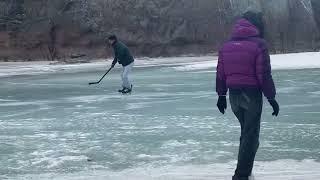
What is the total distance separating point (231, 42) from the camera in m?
6.94

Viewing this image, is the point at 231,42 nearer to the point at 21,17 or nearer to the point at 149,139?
the point at 149,139

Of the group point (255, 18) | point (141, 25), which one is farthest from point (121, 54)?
point (141, 25)

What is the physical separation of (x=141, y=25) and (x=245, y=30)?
3798 cm

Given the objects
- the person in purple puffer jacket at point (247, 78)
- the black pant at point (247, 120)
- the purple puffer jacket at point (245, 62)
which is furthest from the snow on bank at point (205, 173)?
the purple puffer jacket at point (245, 62)

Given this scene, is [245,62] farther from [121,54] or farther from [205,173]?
[121,54]

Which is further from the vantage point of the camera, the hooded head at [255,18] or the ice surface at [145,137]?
the ice surface at [145,137]

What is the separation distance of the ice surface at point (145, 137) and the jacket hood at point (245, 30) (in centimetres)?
156

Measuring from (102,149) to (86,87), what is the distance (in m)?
11.8

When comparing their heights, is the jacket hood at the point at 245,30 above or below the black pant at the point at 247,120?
above

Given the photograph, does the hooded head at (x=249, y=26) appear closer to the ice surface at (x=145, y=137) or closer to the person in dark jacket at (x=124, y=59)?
the ice surface at (x=145, y=137)

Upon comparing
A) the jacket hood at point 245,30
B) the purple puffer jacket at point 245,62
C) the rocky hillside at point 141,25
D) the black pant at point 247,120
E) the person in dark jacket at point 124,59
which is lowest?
the rocky hillside at point 141,25

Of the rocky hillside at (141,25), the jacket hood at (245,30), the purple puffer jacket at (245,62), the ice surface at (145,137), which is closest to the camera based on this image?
the purple puffer jacket at (245,62)

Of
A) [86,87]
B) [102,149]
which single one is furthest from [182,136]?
[86,87]

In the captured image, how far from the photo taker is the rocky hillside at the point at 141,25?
4366cm
